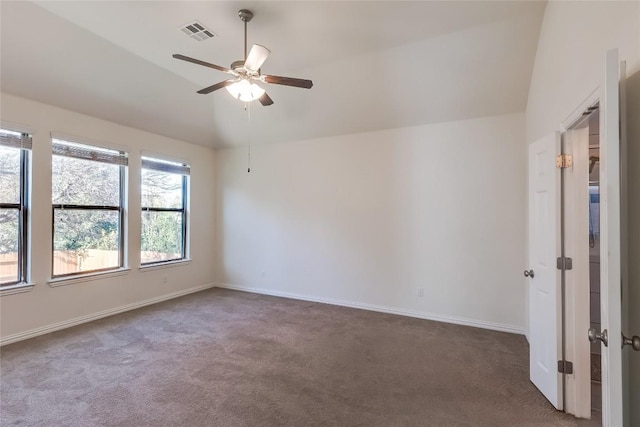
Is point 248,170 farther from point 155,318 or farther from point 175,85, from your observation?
point 155,318

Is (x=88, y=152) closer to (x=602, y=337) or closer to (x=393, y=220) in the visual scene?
(x=393, y=220)

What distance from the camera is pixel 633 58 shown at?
1.34 m

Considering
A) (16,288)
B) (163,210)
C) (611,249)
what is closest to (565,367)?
(611,249)

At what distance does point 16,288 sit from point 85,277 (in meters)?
0.70

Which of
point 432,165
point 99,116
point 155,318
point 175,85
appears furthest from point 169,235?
point 432,165

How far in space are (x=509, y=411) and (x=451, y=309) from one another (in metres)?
1.96

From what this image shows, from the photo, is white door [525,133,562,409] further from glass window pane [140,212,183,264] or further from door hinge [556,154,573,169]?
glass window pane [140,212,183,264]

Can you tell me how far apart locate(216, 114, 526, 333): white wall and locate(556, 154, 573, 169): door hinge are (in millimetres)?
1727

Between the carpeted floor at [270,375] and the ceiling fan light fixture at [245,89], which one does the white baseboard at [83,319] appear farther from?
the ceiling fan light fixture at [245,89]

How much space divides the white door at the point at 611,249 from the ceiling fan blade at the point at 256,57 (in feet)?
6.68

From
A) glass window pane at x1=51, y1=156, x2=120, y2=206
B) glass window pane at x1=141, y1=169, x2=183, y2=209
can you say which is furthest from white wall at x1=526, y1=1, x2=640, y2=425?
glass window pane at x1=141, y1=169, x2=183, y2=209

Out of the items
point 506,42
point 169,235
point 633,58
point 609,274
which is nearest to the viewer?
point 609,274

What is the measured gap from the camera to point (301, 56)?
11.6 feet

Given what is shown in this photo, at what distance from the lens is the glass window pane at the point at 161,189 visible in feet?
16.4
